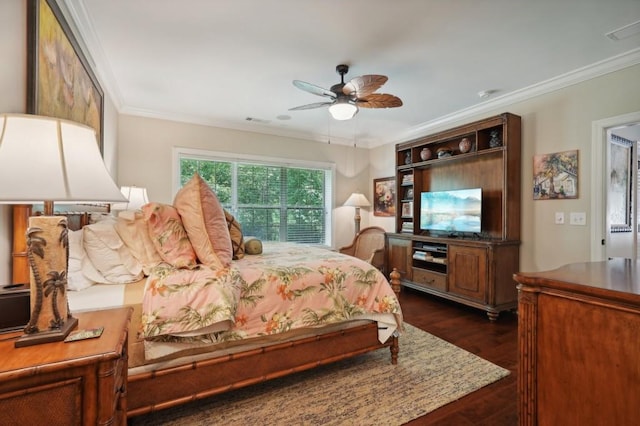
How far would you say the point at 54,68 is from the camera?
1666 mm

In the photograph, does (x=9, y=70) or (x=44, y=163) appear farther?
(x=9, y=70)

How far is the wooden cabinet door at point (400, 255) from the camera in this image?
427 centimetres

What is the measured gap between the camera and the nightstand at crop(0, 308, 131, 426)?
0.71m

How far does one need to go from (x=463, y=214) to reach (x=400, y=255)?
112 centimetres

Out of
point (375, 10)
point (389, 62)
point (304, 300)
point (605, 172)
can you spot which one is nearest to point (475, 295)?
point (605, 172)

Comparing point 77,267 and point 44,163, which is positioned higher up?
point 44,163

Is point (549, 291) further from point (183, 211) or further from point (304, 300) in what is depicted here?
point (183, 211)

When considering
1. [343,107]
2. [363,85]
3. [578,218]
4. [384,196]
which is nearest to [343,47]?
[363,85]

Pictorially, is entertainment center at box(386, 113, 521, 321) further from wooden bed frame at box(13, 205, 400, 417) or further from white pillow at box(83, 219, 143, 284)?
white pillow at box(83, 219, 143, 284)

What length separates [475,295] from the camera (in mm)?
3350

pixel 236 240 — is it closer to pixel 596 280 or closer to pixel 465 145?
pixel 596 280

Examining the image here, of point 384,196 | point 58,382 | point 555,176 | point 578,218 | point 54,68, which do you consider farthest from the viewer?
point 384,196

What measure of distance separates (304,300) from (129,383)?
3.31 feet

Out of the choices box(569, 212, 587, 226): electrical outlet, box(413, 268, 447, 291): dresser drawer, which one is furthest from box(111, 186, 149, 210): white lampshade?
box(569, 212, 587, 226): electrical outlet
